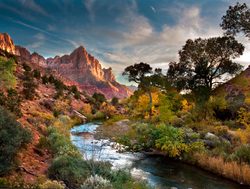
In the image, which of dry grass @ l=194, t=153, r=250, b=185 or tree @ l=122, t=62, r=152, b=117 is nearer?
dry grass @ l=194, t=153, r=250, b=185

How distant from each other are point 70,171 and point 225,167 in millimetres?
9971

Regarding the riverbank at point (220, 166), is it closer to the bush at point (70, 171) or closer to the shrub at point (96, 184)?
the bush at point (70, 171)

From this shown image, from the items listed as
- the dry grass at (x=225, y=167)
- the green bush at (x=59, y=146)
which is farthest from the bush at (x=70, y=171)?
the dry grass at (x=225, y=167)

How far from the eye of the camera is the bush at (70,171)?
11.8m

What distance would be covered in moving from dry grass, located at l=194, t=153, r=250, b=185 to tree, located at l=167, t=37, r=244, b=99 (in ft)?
60.8

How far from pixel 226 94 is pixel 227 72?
4.90m

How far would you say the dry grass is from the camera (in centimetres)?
1572

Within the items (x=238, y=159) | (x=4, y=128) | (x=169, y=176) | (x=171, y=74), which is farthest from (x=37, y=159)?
(x=171, y=74)

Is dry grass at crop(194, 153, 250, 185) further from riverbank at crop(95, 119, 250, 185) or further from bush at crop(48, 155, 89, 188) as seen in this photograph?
bush at crop(48, 155, 89, 188)

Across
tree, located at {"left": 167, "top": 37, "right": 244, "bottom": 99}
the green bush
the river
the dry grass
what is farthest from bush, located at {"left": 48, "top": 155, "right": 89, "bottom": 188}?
tree, located at {"left": 167, "top": 37, "right": 244, "bottom": 99}

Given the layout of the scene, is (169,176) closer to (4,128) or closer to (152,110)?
(4,128)

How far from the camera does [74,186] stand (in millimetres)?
11516

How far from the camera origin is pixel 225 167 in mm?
17172

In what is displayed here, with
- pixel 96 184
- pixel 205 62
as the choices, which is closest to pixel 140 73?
pixel 205 62
